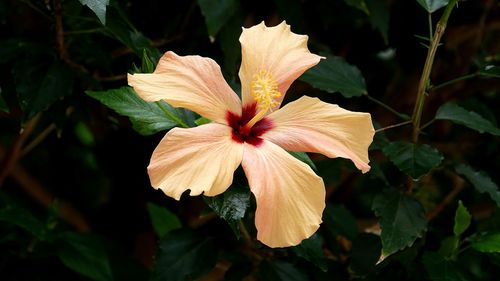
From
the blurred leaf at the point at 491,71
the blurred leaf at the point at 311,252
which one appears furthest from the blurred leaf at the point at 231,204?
the blurred leaf at the point at 491,71

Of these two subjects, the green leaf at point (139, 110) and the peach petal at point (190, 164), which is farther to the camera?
the green leaf at point (139, 110)

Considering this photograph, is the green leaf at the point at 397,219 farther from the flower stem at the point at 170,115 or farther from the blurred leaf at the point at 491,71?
the flower stem at the point at 170,115

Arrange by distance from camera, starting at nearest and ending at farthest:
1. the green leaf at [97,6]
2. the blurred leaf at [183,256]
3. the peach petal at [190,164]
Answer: the peach petal at [190,164]
the green leaf at [97,6]
the blurred leaf at [183,256]

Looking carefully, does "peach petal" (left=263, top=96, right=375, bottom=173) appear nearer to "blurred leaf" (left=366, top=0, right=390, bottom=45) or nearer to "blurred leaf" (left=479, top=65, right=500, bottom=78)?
"blurred leaf" (left=479, top=65, right=500, bottom=78)

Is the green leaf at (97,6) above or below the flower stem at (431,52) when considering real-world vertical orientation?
above

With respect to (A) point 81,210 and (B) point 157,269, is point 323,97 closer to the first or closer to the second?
(B) point 157,269

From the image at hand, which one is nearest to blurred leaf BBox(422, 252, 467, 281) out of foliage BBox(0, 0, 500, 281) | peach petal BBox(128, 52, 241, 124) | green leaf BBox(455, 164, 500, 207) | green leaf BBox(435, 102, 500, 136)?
foliage BBox(0, 0, 500, 281)

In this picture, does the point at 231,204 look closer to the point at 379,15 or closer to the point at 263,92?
the point at 263,92
